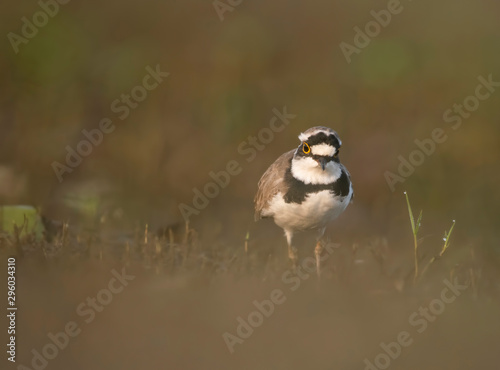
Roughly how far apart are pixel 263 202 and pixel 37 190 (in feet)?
8.26

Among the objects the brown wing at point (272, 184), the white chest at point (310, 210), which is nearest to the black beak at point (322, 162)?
the white chest at point (310, 210)

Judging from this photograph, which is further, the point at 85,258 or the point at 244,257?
the point at 244,257

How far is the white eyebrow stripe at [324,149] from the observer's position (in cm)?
537

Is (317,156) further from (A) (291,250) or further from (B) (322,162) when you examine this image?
(A) (291,250)

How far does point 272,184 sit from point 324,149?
0.96 m

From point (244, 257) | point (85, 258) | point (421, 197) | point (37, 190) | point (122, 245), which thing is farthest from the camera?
point (421, 197)

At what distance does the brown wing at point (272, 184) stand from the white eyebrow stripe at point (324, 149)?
0.68m

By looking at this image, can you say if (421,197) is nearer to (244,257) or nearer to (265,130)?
(265,130)

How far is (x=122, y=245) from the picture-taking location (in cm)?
589

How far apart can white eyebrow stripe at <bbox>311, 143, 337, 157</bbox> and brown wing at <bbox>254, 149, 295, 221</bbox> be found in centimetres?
68

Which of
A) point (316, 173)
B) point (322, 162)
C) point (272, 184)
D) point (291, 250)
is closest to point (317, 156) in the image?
point (322, 162)

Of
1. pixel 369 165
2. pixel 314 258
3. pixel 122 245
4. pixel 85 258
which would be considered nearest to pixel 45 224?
pixel 122 245

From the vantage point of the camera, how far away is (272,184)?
622 centimetres

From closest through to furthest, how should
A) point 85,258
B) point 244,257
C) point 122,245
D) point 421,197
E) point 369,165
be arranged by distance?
point 85,258 → point 244,257 → point 122,245 → point 421,197 → point 369,165
